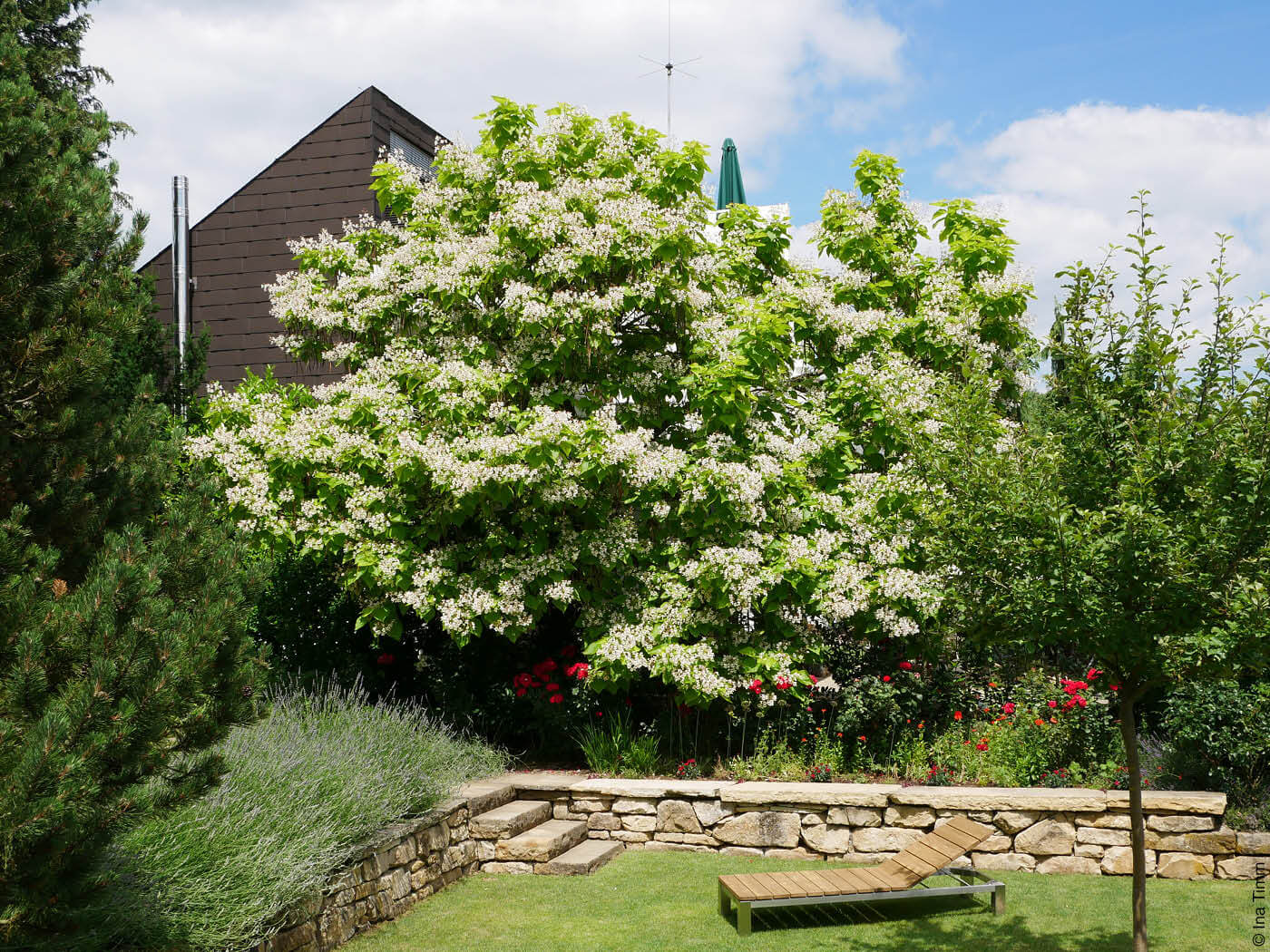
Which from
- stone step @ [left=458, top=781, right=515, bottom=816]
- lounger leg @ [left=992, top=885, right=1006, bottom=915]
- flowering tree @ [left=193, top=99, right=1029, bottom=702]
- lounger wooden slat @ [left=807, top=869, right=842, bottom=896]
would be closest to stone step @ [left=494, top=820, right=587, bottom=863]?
stone step @ [left=458, top=781, right=515, bottom=816]

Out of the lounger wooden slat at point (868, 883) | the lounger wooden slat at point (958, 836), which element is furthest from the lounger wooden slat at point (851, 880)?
the lounger wooden slat at point (958, 836)

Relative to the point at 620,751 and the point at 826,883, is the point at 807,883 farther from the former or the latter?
the point at 620,751

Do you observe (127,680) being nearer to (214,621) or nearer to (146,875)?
(214,621)

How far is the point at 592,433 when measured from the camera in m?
7.40

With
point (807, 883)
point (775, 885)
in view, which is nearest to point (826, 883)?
point (807, 883)

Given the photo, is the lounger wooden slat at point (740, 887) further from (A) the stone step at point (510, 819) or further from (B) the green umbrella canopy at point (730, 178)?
(B) the green umbrella canopy at point (730, 178)

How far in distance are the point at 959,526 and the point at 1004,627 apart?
2.14ft

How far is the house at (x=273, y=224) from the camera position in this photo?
43.3ft

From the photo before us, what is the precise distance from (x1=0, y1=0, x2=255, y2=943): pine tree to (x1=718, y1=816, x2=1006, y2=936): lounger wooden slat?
3.39 metres

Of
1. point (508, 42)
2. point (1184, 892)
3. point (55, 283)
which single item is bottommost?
point (1184, 892)

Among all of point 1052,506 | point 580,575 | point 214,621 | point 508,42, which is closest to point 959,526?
point 1052,506

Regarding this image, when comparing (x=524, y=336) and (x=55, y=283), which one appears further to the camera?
(x=524, y=336)

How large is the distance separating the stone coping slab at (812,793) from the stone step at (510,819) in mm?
1452

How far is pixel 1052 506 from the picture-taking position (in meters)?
4.19
